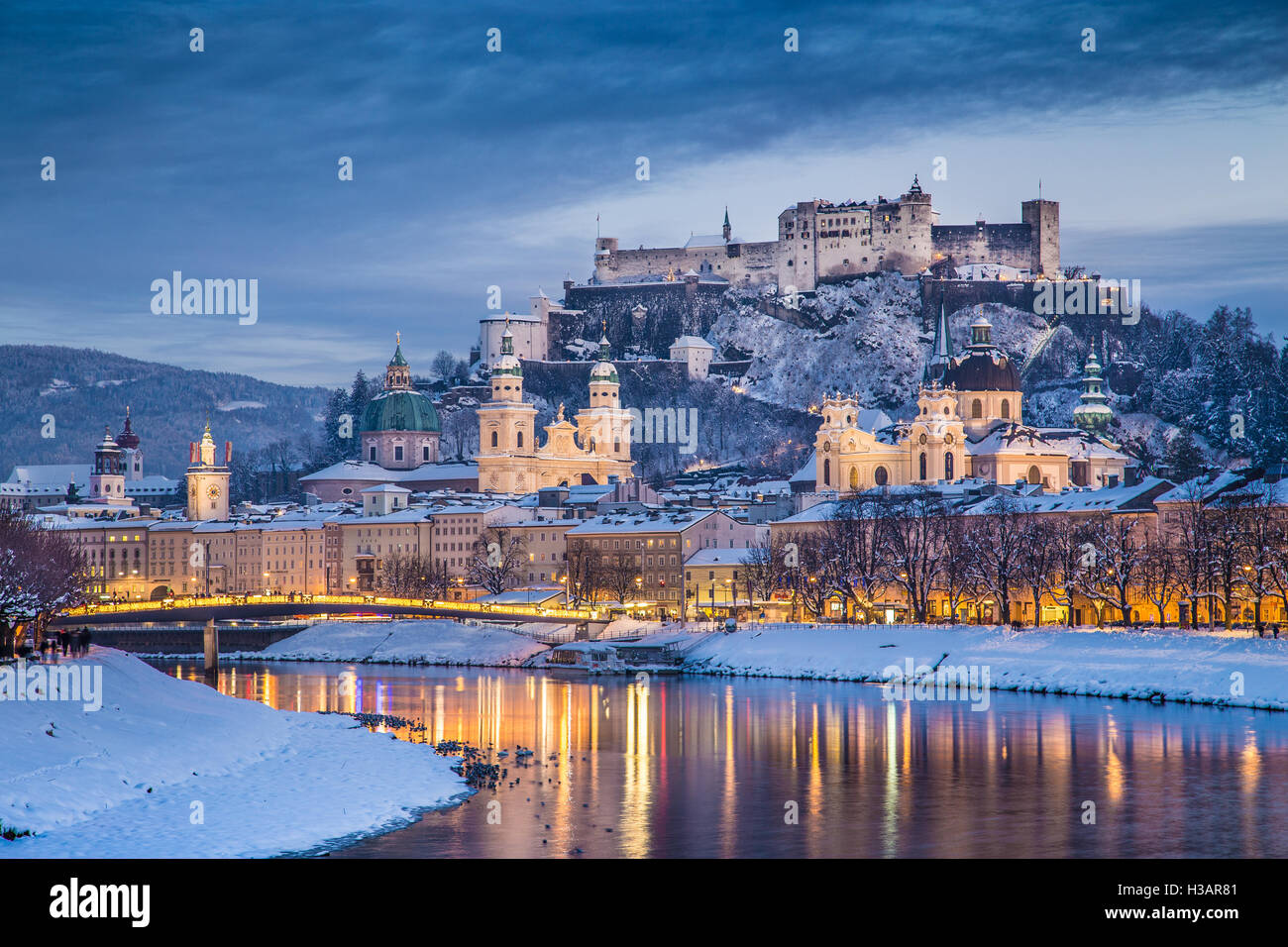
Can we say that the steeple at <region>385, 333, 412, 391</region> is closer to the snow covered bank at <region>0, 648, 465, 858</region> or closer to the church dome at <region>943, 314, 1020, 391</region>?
the church dome at <region>943, 314, 1020, 391</region>

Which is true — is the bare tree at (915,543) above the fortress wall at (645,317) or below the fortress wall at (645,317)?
below

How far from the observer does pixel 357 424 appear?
167 meters

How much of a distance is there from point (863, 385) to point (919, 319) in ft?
25.1

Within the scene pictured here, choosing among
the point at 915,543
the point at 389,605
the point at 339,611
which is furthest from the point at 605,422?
the point at 915,543

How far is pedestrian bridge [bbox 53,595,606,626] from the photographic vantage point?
87.1 meters

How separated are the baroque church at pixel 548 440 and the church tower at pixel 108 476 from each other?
121 ft

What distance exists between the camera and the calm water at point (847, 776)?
1089 inches

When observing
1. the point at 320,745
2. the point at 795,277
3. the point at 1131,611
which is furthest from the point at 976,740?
the point at 795,277

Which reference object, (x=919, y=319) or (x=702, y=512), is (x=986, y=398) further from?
(x=919, y=319)

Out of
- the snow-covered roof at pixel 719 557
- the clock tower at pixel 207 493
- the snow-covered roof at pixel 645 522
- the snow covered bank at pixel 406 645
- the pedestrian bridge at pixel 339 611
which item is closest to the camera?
the snow covered bank at pixel 406 645

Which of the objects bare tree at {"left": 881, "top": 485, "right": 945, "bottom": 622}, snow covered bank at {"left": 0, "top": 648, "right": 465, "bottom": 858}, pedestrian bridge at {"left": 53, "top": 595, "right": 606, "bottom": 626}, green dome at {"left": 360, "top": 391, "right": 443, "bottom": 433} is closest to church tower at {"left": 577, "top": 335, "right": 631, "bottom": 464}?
green dome at {"left": 360, "top": 391, "right": 443, "bottom": 433}

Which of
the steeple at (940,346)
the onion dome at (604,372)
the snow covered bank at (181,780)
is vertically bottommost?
the snow covered bank at (181,780)

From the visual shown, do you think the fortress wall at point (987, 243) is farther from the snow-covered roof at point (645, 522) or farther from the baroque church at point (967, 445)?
the snow-covered roof at point (645, 522)

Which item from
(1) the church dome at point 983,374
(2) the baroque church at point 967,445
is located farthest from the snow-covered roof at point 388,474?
(1) the church dome at point 983,374
